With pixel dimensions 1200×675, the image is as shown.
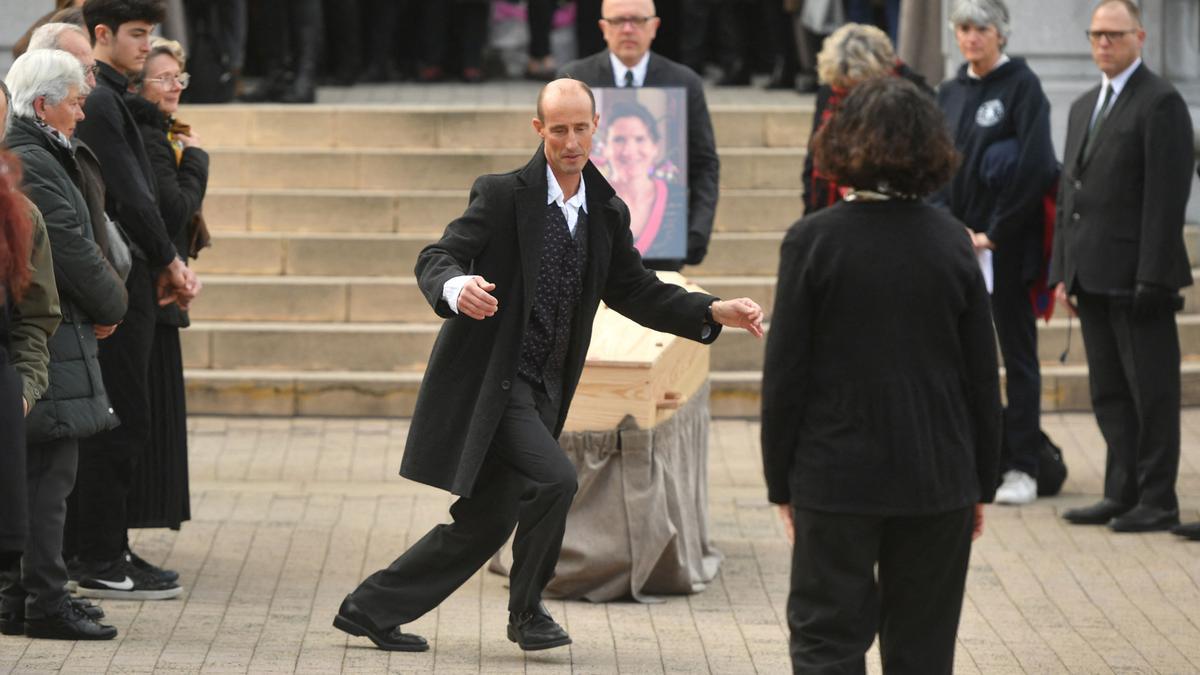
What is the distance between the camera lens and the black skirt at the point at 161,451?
7.22 metres

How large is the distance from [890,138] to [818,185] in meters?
4.25

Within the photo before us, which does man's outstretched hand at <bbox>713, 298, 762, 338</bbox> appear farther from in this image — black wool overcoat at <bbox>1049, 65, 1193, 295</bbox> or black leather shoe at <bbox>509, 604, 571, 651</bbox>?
black wool overcoat at <bbox>1049, 65, 1193, 295</bbox>

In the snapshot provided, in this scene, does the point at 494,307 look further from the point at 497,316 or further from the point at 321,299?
the point at 321,299

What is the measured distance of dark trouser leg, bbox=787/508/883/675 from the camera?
4.78m

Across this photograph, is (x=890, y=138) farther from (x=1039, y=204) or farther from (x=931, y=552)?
(x=1039, y=204)

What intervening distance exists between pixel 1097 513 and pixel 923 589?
152 inches

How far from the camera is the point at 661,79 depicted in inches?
343

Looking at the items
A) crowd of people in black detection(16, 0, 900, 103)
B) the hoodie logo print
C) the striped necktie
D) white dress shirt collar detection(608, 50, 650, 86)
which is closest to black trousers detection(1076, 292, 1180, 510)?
the striped necktie

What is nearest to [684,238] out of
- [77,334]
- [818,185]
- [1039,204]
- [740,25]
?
[818,185]

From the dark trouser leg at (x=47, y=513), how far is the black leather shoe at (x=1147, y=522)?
14.3ft

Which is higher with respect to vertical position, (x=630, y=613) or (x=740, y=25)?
(x=740, y=25)

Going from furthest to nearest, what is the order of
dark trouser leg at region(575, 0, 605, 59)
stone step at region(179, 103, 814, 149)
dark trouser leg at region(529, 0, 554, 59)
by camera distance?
dark trouser leg at region(529, 0, 554, 59) < dark trouser leg at region(575, 0, 605, 59) < stone step at region(179, 103, 814, 149)

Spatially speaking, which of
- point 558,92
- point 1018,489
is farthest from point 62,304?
point 1018,489

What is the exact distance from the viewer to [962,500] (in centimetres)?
479
